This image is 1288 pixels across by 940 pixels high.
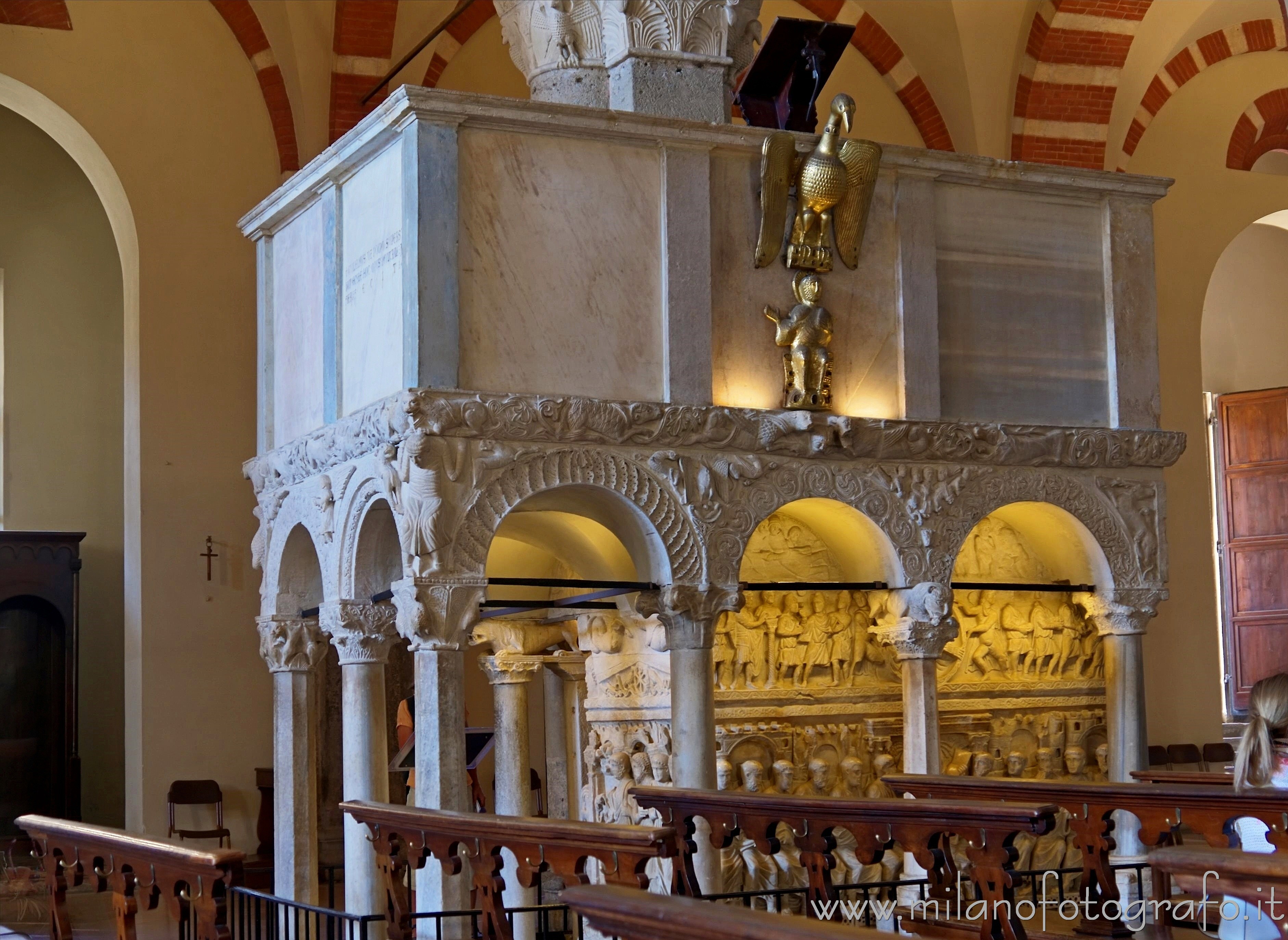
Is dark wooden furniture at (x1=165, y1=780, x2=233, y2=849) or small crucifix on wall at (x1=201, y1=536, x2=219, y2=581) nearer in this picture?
dark wooden furniture at (x1=165, y1=780, x2=233, y2=849)

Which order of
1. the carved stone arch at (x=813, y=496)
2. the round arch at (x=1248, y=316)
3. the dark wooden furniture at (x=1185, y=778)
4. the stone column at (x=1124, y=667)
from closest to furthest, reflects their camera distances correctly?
the dark wooden furniture at (x=1185, y=778) < the carved stone arch at (x=813, y=496) < the stone column at (x=1124, y=667) < the round arch at (x=1248, y=316)

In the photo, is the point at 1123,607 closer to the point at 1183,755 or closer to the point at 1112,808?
the point at 1112,808

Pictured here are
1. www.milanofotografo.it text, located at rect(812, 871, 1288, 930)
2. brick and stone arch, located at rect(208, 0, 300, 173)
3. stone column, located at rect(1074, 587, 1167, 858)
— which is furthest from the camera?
brick and stone arch, located at rect(208, 0, 300, 173)

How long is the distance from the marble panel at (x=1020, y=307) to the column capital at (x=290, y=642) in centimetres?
404

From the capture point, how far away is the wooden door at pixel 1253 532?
1570 centimetres

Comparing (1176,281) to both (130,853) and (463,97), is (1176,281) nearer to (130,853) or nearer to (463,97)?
(463,97)

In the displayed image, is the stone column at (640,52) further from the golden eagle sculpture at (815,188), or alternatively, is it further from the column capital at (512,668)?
the column capital at (512,668)

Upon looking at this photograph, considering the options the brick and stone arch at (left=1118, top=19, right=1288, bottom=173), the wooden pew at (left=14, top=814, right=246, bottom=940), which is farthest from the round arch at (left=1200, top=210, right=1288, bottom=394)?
the wooden pew at (left=14, top=814, right=246, bottom=940)

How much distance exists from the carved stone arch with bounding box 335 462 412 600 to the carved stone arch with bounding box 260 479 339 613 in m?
0.07

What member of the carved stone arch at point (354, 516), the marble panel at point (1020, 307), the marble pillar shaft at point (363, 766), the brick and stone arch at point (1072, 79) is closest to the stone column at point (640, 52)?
the marble panel at point (1020, 307)

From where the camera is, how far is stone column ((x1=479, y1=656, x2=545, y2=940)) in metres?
9.72

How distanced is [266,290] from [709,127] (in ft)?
10.2

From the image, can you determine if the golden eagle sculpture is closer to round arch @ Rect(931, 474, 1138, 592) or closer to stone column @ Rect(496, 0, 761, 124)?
stone column @ Rect(496, 0, 761, 124)

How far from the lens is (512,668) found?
10422mm
